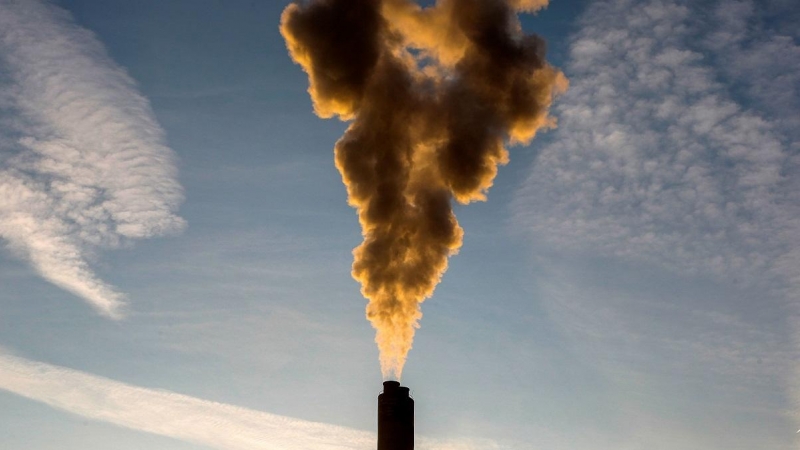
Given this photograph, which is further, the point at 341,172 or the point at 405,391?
the point at 341,172

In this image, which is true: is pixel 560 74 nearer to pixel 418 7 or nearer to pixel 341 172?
pixel 418 7

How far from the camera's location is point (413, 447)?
2733 cm

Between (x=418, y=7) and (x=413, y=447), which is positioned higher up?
(x=418, y=7)

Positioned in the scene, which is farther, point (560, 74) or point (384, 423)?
point (560, 74)

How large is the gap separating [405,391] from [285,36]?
13804 millimetres

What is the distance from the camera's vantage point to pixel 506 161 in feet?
104

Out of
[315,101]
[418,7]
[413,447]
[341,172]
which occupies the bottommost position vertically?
[413,447]

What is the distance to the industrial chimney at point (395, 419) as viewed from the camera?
88.4ft

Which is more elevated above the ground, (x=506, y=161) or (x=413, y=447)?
(x=506, y=161)

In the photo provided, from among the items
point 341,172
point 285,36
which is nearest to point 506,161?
point 341,172

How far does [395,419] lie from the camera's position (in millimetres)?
27109

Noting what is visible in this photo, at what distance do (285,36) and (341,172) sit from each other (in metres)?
5.49

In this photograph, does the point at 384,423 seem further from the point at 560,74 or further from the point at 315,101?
the point at 560,74

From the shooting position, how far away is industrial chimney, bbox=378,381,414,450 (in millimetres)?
26953
